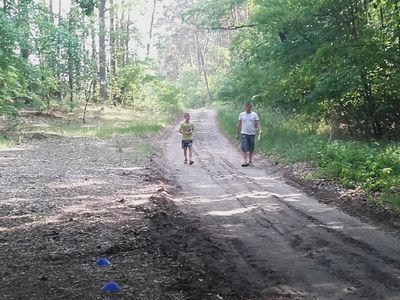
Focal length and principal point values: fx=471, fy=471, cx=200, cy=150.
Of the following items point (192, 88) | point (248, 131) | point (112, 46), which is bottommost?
point (248, 131)

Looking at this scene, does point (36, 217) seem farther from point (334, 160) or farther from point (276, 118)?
point (276, 118)

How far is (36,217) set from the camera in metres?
8.30

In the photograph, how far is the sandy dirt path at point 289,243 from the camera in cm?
526

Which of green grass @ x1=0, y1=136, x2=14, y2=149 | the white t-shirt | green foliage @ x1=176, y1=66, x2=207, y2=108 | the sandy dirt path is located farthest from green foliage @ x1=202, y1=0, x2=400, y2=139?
green foliage @ x1=176, y1=66, x2=207, y2=108

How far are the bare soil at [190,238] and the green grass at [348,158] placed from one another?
44 centimetres

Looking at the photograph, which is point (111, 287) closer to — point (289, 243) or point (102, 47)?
point (289, 243)

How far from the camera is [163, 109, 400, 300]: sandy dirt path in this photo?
5.26m

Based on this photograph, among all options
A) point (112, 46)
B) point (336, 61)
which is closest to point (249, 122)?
point (336, 61)

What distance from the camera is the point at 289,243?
22.5ft

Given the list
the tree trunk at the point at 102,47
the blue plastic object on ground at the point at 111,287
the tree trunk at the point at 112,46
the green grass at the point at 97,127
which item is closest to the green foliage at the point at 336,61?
the green grass at the point at 97,127

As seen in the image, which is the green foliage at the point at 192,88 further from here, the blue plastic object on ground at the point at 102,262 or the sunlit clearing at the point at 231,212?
the blue plastic object on ground at the point at 102,262

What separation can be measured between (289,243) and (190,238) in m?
1.48

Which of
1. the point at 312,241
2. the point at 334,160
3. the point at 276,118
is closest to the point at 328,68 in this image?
the point at 334,160

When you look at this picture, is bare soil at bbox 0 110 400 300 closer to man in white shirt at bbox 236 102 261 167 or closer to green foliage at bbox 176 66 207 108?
man in white shirt at bbox 236 102 261 167
